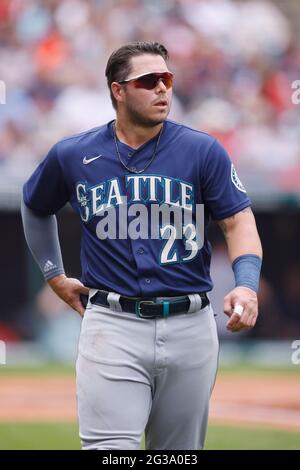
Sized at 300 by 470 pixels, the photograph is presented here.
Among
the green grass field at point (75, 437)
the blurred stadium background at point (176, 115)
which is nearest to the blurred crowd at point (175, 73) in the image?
the blurred stadium background at point (176, 115)

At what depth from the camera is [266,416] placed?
767 cm

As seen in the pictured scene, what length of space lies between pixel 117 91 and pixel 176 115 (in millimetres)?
8152

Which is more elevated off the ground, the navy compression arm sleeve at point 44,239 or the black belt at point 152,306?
the navy compression arm sleeve at point 44,239

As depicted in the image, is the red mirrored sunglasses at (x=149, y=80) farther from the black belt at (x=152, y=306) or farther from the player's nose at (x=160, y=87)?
the black belt at (x=152, y=306)

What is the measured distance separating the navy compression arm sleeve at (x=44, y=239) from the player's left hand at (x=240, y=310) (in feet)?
3.27

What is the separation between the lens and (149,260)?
360cm

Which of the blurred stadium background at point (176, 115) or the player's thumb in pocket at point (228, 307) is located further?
the blurred stadium background at point (176, 115)

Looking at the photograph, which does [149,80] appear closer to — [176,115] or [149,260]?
[149,260]

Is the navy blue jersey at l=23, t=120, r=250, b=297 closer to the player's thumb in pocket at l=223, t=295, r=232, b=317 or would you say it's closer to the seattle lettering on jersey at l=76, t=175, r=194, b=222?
the seattle lettering on jersey at l=76, t=175, r=194, b=222

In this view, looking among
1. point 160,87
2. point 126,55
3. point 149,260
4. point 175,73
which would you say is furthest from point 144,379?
point 175,73

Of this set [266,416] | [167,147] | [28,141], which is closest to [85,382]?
[167,147]

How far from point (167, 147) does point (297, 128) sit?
8.44 meters

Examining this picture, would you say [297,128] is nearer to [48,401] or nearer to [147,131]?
[48,401]

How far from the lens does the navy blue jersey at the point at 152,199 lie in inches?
143
